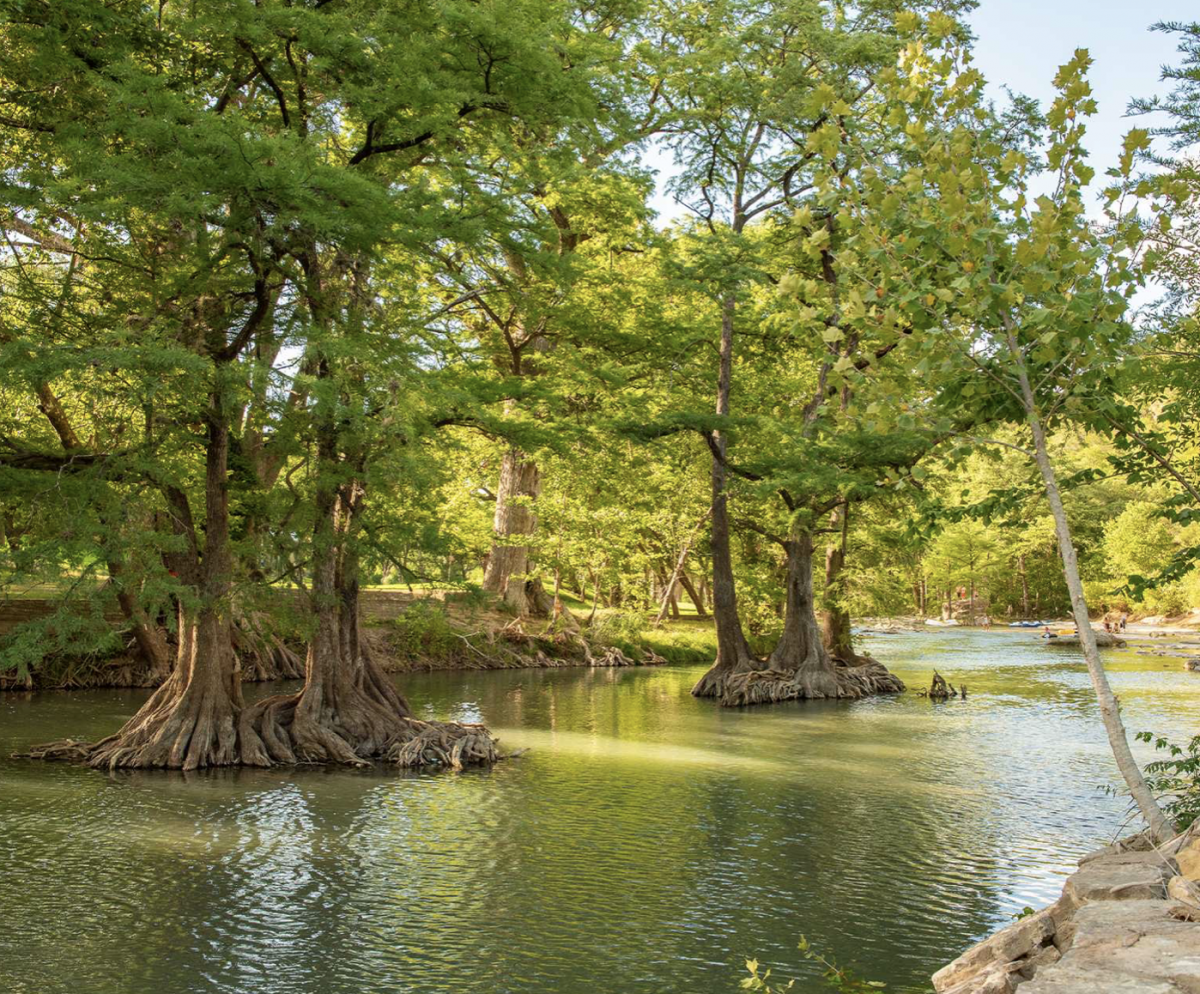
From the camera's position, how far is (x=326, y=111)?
16281 mm

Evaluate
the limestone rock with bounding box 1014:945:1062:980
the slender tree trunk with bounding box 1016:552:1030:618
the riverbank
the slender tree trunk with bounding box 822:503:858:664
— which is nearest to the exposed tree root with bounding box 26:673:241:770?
the riverbank

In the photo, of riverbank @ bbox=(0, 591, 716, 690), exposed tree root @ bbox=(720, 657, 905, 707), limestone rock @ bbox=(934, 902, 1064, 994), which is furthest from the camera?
exposed tree root @ bbox=(720, 657, 905, 707)

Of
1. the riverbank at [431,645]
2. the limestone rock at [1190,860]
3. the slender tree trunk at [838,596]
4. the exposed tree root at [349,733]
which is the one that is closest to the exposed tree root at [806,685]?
the slender tree trunk at [838,596]

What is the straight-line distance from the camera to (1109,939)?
190 inches

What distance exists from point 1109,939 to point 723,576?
23335 millimetres

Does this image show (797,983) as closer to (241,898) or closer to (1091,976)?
(1091,976)

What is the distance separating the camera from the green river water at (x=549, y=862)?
8.00 metres

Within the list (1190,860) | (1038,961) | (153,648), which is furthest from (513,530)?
(1038,961)

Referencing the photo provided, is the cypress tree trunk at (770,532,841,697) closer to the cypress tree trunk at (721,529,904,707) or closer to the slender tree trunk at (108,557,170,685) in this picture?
the cypress tree trunk at (721,529,904,707)

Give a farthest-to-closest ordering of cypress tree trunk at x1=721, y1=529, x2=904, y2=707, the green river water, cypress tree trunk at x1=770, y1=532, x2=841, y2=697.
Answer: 1. cypress tree trunk at x1=770, y1=532, x2=841, y2=697
2. cypress tree trunk at x1=721, y1=529, x2=904, y2=707
3. the green river water

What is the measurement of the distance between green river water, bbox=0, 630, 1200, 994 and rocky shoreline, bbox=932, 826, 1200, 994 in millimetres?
1879

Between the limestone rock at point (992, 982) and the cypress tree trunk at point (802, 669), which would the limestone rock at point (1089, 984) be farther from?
the cypress tree trunk at point (802, 669)

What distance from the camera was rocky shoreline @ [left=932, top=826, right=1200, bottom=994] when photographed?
4.30 metres

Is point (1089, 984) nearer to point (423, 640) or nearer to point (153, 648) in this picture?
point (153, 648)
